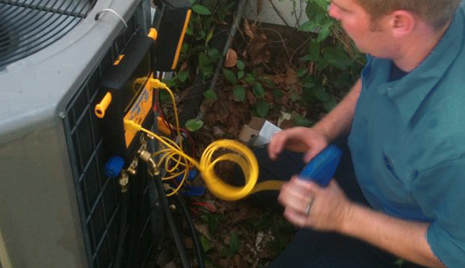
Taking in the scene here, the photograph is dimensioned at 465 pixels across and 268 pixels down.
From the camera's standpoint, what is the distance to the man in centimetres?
120

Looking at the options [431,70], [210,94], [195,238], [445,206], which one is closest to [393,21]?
[431,70]

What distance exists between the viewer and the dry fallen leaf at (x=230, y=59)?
2557 millimetres

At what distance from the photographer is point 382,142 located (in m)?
1.45

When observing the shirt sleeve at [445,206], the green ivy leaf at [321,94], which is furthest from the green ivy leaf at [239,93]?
the shirt sleeve at [445,206]

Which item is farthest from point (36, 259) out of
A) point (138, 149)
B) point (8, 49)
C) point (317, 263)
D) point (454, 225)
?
point (454, 225)

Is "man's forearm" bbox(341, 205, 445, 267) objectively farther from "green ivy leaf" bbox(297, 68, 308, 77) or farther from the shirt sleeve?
"green ivy leaf" bbox(297, 68, 308, 77)

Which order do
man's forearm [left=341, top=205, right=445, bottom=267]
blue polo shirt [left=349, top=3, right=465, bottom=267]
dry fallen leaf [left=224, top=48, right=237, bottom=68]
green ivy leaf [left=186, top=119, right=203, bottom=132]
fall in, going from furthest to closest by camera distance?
dry fallen leaf [left=224, top=48, right=237, bottom=68], green ivy leaf [left=186, top=119, right=203, bottom=132], man's forearm [left=341, top=205, right=445, bottom=267], blue polo shirt [left=349, top=3, right=465, bottom=267]

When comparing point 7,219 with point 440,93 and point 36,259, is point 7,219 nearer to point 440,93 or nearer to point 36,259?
point 36,259

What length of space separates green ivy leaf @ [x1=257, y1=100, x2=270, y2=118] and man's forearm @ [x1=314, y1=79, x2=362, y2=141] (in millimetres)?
651

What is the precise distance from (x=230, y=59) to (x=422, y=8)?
1446 millimetres

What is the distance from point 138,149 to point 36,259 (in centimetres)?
33

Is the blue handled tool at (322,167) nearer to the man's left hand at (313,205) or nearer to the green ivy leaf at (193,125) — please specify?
the man's left hand at (313,205)

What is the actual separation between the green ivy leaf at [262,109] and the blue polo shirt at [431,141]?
976mm

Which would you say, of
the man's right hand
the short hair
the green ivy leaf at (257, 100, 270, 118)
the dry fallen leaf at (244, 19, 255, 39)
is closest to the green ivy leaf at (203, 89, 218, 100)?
the green ivy leaf at (257, 100, 270, 118)
